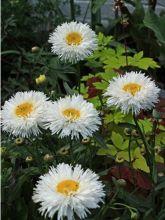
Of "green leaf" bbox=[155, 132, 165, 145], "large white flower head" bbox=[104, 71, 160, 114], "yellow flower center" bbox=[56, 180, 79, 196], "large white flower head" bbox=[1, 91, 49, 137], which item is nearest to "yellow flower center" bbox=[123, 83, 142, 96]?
"large white flower head" bbox=[104, 71, 160, 114]

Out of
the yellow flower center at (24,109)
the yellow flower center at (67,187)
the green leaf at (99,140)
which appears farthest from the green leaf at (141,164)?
the yellow flower center at (67,187)

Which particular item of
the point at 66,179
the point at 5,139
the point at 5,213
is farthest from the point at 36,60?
the point at 66,179

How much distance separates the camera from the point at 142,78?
169 cm

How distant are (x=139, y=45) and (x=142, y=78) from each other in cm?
151

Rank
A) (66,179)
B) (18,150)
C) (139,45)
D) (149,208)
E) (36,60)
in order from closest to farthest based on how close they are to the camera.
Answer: (66,179), (149,208), (18,150), (36,60), (139,45)

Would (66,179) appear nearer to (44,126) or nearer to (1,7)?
(44,126)

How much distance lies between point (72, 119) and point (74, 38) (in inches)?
17.9

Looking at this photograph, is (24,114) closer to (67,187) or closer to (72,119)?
(72,119)

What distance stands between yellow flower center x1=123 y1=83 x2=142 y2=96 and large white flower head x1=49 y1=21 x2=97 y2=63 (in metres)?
0.27

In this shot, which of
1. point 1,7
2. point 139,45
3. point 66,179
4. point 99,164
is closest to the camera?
point 66,179

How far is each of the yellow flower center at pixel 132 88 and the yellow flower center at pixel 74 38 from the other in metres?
0.31

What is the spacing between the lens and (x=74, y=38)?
1947 millimetres

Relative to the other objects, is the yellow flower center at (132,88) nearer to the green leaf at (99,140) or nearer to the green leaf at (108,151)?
the green leaf at (99,140)

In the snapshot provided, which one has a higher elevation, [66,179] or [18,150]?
[66,179]
